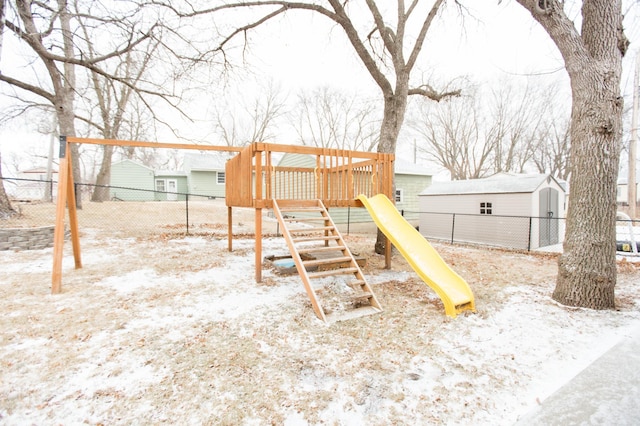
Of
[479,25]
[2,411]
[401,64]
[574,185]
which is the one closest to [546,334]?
[574,185]

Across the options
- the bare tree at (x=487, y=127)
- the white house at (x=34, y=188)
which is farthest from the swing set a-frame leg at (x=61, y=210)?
the bare tree at (x=487, y=127)

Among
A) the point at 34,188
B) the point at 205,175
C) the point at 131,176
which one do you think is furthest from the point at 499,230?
the point at 131,176

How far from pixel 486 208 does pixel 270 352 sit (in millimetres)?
11116

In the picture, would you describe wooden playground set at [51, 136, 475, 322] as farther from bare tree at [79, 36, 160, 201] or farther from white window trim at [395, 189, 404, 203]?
white window trim at [395, 189, 404, 203]

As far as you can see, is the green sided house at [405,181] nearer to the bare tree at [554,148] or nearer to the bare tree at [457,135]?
the bare tree at [457,135]

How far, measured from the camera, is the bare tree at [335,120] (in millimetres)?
25234

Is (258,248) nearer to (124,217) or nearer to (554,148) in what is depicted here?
(124,217)

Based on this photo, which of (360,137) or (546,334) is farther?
(360,137)

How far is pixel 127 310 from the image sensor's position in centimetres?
338

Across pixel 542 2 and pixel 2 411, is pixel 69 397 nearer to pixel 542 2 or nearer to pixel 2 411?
pixel 2 411

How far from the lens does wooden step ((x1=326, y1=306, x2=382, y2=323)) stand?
3260mm

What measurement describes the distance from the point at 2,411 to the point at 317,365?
81.5 inches

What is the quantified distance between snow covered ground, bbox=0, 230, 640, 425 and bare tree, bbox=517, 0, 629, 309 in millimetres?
445

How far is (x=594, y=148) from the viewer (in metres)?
3.48
